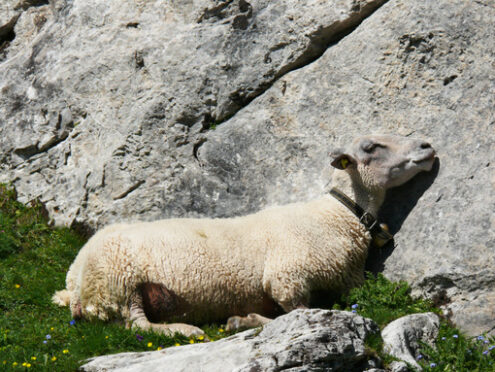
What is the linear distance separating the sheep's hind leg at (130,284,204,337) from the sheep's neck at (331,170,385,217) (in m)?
2.47

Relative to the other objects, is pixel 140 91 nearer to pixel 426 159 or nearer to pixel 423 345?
pixel 426 159

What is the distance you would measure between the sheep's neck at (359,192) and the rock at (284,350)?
93.2 inches

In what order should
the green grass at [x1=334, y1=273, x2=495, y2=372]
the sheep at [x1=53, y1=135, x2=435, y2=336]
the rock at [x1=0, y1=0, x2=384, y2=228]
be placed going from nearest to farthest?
the green grass at [x1=334, y1=273, x2=495, y2=372] → the sheep at [x1=53, y1=135, x2=435, y2=336] → the rock at [x1=0, y1=0, x2=384, y2=228]

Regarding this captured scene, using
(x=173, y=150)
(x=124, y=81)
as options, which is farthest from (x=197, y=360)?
(x=124, y=81)

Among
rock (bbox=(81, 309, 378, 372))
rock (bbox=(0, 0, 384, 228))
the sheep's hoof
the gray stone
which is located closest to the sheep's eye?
the gray stone

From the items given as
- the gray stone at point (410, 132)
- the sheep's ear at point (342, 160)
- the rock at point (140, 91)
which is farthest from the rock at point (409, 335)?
the rock at point (140, 91)

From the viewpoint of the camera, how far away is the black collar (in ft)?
26.1

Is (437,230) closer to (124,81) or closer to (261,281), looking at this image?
(261,281)

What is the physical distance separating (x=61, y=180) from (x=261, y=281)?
4.82 meters

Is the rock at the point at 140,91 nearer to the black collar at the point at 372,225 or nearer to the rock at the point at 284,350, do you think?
the black collar at the point at 372,225

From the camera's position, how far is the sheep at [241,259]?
7.43 metres

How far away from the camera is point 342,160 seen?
806 cm

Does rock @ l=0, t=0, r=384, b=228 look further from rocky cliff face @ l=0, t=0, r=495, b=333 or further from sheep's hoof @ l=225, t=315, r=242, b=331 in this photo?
sheep's hoof @ l=225, t=315, r=242, b=331

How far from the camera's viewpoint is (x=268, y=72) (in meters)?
9.98
